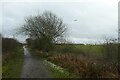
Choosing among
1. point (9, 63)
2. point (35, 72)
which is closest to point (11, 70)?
point (35, 72)

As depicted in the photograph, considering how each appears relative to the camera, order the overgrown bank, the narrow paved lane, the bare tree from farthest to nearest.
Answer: the bare tree, the overgrown bank, the narrow paved lane

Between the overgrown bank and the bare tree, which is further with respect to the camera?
the bare tree

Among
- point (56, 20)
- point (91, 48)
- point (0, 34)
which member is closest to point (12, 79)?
point (91, 48)

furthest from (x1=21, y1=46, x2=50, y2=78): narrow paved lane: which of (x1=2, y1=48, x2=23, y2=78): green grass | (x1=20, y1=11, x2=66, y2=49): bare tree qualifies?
(x1=20, y1=11, x2=66, y2=49): bare tree

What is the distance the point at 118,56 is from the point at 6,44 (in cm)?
2734

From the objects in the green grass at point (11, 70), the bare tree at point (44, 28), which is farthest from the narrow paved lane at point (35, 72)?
the bare tree at point (44, 28)

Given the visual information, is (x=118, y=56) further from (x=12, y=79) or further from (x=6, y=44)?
(x=6, y=44)

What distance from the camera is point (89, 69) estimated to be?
14.6 metres

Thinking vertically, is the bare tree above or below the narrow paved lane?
above

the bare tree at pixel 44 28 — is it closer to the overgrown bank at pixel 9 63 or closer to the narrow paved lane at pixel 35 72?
the overgrown bank at pixel 9 63

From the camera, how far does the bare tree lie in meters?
53.7

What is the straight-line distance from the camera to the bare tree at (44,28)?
53666mm

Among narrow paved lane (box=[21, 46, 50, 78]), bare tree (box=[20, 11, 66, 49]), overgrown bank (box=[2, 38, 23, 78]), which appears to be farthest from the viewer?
bare tree (box=[20, 11, 66, 49])

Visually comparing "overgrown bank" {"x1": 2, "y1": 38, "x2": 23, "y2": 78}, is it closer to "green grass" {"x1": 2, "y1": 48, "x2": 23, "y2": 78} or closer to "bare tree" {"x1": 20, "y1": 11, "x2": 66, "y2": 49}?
"green grass" {"x1": 2, "y1": 48, "x2": 23, "y2": 78}
